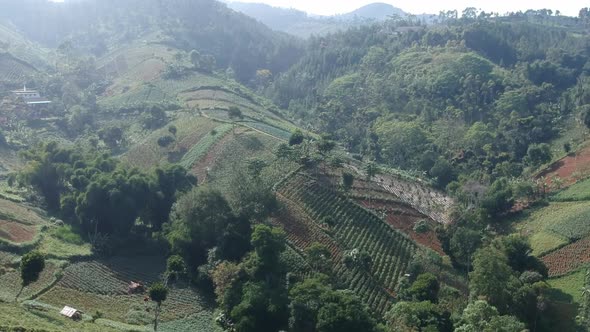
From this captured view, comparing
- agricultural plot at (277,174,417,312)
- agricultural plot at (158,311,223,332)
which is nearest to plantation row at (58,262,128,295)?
agricultural plot at (158,311,223,332)

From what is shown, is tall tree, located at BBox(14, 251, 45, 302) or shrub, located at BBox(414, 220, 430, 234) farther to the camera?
shrub, located at BBox(414, 220, 430, 234)

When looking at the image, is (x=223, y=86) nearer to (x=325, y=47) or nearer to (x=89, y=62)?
(x=89, y=62)

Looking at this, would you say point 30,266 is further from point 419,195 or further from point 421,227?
point 419,195

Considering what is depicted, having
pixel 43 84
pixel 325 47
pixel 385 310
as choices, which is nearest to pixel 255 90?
pixel 325 47

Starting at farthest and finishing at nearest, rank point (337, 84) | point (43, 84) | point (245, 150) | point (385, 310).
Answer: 1. point (337, 84)
2. point (43, 84)
3. point (245, 150)
4. point (385, 310)

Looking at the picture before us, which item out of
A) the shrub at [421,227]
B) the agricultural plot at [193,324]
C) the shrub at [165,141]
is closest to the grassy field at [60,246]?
the agricultural plot at [193,324]

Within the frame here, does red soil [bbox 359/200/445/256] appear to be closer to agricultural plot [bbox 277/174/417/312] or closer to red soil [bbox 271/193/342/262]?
agricultural plot [bbox 277/174/417/312]
